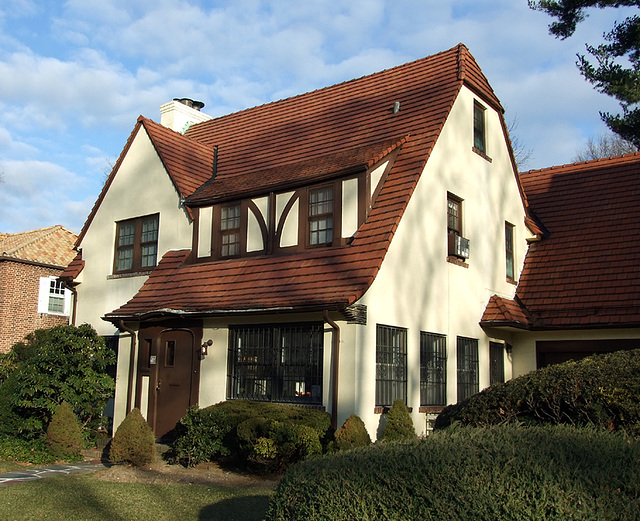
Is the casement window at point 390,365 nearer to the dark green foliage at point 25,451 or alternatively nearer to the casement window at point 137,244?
the dark green foliage at point 25,451

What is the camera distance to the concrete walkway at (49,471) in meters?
10.8

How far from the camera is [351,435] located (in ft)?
36.1

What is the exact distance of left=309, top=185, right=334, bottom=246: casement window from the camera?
14.0 meters

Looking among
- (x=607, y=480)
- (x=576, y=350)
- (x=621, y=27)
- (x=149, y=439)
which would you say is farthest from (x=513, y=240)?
(x=607, y=480)

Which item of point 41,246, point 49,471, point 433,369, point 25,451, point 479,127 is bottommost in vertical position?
point 49,471

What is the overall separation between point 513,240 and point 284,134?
259 inches

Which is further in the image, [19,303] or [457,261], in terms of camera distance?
[19,303]

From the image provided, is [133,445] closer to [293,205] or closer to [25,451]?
[25,451]

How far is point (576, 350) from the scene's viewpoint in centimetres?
1593

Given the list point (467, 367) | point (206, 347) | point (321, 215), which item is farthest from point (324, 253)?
point (467, 367)

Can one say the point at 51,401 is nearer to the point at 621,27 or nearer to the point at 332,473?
the point at 332,473

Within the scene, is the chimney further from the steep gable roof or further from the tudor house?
the steep gable roof

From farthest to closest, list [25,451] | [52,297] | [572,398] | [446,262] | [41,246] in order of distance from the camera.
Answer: [41,246] < [52,297] < [446,262] < [25,451] < [572,398]

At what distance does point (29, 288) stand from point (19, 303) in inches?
29.0
